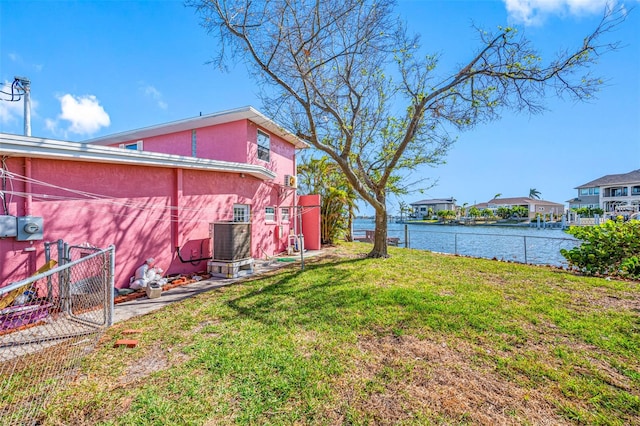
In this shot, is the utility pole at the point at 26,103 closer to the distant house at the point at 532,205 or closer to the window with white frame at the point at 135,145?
the window with white frame at the point at 135,145

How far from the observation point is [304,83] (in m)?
8.55

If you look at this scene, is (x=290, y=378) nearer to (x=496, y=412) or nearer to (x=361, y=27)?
(x=496, y=412)

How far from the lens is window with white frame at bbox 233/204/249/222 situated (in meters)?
9.57

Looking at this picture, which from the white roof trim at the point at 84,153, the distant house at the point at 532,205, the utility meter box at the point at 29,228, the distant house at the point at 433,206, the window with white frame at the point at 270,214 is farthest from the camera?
the distant house at the point at 433,206

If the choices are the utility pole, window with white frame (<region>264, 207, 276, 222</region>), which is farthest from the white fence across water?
window with white frame (<region>264, 207, 276, 222</region>)

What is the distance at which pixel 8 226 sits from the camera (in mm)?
4602

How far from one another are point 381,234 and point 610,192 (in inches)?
1992

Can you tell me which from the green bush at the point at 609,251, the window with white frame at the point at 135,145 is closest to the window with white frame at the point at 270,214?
the window with white frame at the point at 135,145

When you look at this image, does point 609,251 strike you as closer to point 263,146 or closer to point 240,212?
point 240,212

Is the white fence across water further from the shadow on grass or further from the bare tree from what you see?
the bare tree

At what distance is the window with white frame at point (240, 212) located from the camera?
9.57 meters

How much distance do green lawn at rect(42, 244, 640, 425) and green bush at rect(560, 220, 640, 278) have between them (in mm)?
2522

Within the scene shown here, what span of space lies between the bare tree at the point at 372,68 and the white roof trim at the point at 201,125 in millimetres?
682

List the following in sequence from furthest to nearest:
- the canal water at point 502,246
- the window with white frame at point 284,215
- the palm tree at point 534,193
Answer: the palm tree at point 534,193 < the window with white frame at point 284,215 < the canal water at point 502,246
